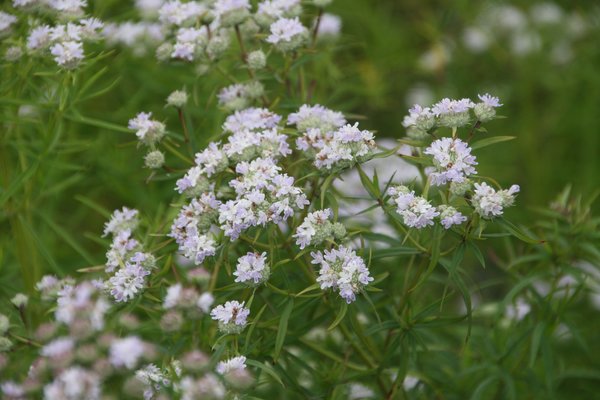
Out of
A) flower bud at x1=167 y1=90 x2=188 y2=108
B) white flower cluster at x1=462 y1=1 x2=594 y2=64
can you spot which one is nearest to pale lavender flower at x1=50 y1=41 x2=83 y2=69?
flower bud at x1=167 y1=90 x2=188 y2=108

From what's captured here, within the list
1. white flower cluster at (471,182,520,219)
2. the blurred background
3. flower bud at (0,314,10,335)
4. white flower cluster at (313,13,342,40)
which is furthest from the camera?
the blurred background

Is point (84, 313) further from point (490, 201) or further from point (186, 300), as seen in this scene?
point (490, 201)

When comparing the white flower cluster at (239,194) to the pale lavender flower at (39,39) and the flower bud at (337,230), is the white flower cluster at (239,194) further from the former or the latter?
the pale lavender flower at (39,39)

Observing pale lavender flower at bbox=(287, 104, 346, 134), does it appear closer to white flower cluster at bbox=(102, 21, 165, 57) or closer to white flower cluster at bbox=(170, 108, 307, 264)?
white flower cluster at bbox=(170, 108, 307, 264)

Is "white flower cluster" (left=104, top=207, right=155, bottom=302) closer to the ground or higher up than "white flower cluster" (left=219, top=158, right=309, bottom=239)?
closer to the ground

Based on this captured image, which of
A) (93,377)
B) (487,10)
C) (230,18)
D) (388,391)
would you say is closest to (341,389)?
(388,391)

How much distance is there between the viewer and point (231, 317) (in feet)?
5.07

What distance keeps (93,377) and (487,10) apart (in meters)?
3.12

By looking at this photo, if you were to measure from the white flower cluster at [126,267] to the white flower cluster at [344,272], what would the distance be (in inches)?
15.2

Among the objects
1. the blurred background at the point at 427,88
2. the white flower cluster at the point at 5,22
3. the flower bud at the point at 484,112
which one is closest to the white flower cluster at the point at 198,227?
the flower bud at the point at 484,112

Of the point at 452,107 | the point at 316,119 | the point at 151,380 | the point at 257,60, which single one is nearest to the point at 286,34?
the point at 257,60

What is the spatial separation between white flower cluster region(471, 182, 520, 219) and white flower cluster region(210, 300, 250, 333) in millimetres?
510

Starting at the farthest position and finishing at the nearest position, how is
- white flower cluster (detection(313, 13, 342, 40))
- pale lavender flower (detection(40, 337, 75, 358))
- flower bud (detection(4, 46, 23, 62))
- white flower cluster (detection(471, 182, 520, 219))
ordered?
white flower cluster (detection(313, 13, 342, 40)) < flower bud (detection(4, 46, 23, 62)) < white flower cluster (detection(471, 182, 520, 219)) < pale lavender flower (detection(40, 337, 75, 358))

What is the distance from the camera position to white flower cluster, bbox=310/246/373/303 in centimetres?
151
